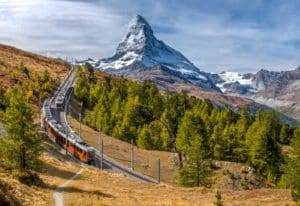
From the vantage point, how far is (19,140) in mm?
66875

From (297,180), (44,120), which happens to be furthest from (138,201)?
(44,120)

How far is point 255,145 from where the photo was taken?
4540 inches

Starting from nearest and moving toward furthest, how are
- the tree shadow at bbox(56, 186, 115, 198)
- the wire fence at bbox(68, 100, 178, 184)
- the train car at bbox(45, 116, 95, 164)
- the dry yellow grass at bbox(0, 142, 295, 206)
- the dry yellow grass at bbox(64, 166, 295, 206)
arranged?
the dry yellow grass at bbox(0, 142, 295, 206) → the dry yellow grass at bbox(64, 166, 295, 206) → the tree shadow at bbox(56, 186, 115, 198) → the train car at bbox(45, 116, 95, 164) → the wire fence at bbox(68, 100, 178, 184)

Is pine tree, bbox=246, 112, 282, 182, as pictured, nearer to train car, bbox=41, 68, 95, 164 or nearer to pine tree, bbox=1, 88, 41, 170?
train car, bbox=41, 68, 95, 164

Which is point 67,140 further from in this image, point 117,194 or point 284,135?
point 284,135

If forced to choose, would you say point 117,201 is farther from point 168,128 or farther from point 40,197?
point 168,128

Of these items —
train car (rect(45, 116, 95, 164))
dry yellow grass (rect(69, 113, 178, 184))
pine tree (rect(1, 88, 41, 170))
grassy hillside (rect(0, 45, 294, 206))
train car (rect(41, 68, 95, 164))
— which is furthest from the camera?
dry yellow grass (rect(69, 113, 178, 184))

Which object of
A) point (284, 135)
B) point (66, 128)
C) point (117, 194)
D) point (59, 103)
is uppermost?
point (59, 103)

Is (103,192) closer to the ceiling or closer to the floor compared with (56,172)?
closer to the floor

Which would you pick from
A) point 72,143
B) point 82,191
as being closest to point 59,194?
point 82,191

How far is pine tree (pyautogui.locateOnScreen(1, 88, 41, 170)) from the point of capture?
6694cm

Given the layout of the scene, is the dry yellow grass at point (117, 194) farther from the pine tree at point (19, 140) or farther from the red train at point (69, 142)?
the red train at point (69, 142)

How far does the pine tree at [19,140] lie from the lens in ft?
220

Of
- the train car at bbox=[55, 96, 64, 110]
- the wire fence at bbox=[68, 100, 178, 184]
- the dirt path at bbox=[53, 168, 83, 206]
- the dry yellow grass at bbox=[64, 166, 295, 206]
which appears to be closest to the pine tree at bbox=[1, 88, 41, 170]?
the dirt path at bbox=[53, 168, 83, 206]
